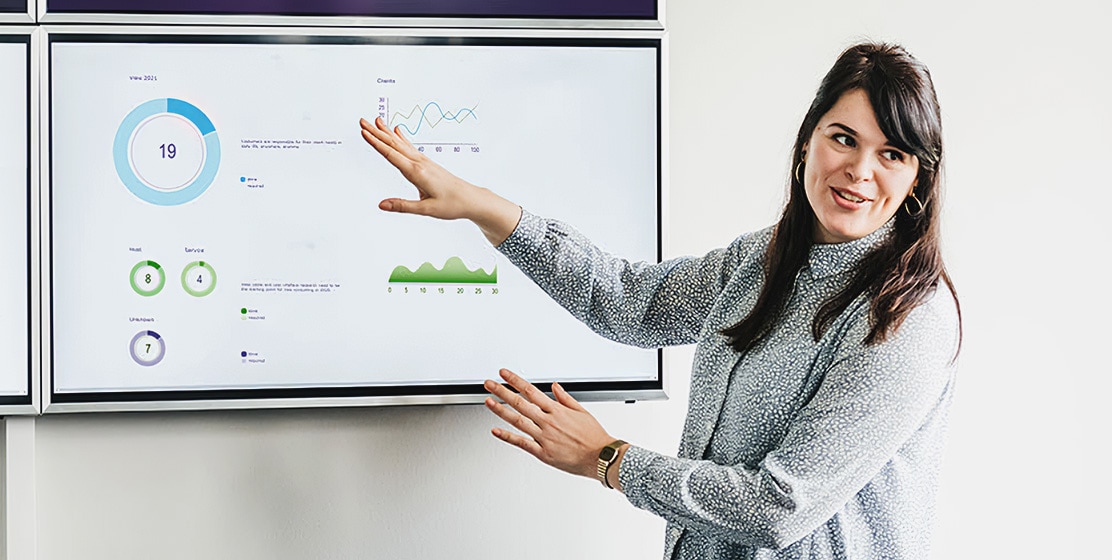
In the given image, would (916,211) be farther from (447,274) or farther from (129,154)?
(129,154)

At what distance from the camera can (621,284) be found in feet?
6.00

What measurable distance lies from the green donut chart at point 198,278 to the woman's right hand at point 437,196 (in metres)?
0.50

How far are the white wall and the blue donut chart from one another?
0.42 metres

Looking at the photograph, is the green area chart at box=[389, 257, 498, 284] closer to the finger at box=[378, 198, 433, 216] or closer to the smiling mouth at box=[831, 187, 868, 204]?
the finger at box=[378, 198, 433, 216]

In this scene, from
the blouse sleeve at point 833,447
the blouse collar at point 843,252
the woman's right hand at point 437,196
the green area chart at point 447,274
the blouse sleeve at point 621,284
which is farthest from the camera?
the green area chart at point 447,274

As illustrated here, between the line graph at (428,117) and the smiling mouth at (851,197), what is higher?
the line graph at (428,117)

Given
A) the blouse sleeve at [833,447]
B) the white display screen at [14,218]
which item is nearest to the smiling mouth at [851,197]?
the blouse sleeve at [833,447]

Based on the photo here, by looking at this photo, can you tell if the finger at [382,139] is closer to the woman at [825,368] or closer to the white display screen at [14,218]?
the woman at [825,368]

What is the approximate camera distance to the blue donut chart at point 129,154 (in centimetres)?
199

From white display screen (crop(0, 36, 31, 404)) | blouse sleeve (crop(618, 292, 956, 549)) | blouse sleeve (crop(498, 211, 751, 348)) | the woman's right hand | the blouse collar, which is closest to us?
blouse sleeve (crop(618, 292, 956, 549))

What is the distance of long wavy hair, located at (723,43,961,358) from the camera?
4.72 feet

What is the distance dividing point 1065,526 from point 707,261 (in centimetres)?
110

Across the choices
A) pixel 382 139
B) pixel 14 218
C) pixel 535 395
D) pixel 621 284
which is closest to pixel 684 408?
pixel 621 284

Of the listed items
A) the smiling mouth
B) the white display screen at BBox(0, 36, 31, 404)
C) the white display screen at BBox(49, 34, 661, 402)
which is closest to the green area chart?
the white display screen at BBox(49, 34, 661, 402)
